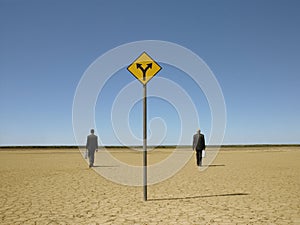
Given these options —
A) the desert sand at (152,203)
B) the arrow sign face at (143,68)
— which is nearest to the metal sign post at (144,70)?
the arrow sign face at (143,68)

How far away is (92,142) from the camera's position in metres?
16.0

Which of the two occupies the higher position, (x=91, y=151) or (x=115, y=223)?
(x=91, y=151)

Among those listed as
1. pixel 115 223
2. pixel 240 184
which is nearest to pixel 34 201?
pixel 115 223

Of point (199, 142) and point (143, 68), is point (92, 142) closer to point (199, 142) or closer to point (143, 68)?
point (199, 142)

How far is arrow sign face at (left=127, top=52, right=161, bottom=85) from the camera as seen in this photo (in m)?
7.27

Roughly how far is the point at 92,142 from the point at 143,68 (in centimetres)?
938

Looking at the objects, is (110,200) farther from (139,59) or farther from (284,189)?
(284,189)

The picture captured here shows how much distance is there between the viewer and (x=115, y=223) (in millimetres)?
5535

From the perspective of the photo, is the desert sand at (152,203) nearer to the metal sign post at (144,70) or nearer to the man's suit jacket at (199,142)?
the metal sign post at (144,70)

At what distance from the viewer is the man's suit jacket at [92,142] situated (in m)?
15.9

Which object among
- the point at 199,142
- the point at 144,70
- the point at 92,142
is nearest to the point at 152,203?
the point at 144,70

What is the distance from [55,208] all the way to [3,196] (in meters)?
2.25

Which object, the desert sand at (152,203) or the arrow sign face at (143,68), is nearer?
the desert sand at (152,203)

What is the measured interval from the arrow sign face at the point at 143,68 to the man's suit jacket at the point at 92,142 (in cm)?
923
